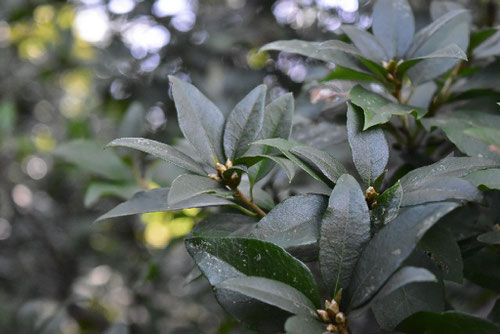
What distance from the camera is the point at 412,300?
21.5 inches

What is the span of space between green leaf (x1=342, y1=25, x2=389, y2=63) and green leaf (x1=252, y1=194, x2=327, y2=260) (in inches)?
10.1

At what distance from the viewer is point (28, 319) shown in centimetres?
135

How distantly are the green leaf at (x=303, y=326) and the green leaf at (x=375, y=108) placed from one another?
0.72 feet

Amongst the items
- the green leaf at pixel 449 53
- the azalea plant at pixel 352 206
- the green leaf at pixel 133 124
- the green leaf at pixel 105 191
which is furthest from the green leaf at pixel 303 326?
the green leaf at pixel 133 124

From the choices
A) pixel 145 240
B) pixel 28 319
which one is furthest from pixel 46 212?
pixel 28 319

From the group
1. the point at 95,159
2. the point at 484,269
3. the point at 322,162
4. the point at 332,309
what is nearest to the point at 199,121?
the point at 322,162

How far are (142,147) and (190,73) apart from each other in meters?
1.22

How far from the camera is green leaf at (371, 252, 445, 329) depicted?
0.54 m

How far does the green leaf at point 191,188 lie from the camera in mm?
511

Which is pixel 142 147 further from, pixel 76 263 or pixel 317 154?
pixel 76 263

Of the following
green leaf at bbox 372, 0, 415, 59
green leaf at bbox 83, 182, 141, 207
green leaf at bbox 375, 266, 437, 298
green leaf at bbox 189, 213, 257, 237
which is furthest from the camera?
green leaf at bbox 83, 182, 141, 207

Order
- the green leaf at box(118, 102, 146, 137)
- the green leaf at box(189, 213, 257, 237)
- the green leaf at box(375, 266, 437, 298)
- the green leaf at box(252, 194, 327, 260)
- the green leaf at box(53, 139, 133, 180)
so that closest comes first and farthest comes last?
1. the green leaf at box(375, 266, 437, 298)
2. the green leaf at box(252, 194, 327, 260)
3. the green leaf at box(189, 213, 257, 237)
4. the green leaf at box(53, 139, 133, 180)
5. the green leaf at box(118, 102, 146, 137)

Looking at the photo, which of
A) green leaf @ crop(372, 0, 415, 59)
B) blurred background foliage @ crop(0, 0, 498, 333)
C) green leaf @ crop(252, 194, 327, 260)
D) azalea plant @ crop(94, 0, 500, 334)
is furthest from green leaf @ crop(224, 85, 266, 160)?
blurred background foliage @ crop(0, 0, 498, 333)

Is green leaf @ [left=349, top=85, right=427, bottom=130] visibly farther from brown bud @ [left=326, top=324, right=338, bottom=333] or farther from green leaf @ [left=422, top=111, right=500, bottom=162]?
brown bud @ [left=326, top=324, right=338, bottom=333]
